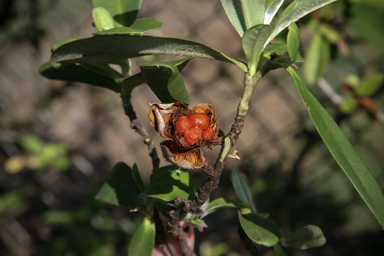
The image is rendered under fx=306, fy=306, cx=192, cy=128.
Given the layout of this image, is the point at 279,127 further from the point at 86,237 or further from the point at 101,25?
the point at 101,25

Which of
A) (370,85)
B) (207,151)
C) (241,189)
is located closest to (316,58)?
(370,85)

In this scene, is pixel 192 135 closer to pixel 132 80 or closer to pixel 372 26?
pixel 132 80

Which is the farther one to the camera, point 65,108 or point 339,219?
point 65,108

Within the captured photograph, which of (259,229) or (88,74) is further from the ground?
(88,74)

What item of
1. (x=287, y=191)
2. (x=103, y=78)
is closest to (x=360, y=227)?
(x=287, y=191)

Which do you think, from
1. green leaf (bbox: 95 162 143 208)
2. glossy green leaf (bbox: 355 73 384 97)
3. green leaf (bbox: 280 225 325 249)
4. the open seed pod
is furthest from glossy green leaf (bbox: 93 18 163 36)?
glossy green leaf (bbox: 355 73 384 97)

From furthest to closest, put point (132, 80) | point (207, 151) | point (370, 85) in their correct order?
point (207, 151) < point (370, 85) < point (132, 80)

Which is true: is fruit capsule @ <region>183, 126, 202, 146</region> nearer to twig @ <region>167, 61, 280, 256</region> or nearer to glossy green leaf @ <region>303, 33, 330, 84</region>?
twig @ <region>167, 61, 280, 256</region>
